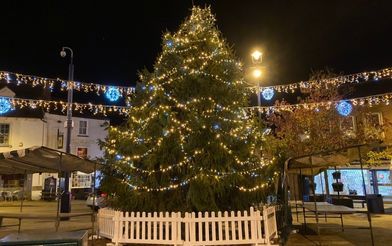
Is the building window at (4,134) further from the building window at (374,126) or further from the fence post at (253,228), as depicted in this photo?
the fence post at (253,228)

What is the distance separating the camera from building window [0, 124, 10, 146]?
31.5m

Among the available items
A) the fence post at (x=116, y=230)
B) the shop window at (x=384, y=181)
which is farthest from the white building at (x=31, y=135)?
the fence post at (x=116, y=230)

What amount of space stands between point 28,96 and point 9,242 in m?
33.8

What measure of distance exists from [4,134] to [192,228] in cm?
2861

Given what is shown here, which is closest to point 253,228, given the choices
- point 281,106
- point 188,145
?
point 188,145

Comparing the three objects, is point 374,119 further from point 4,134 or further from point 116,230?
point 4,134

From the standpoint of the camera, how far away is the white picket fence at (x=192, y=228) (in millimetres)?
8383

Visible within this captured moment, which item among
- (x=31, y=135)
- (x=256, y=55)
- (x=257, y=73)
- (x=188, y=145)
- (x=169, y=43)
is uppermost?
(x=31, y=135)

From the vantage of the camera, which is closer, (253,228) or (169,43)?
(253,228)

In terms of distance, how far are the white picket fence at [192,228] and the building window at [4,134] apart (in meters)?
26.5

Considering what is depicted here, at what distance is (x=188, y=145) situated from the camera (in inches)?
381

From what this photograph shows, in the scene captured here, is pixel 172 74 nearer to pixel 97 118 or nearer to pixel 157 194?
pixel 157 194

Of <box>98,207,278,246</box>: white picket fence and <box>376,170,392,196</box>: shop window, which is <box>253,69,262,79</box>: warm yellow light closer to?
<box>98,207,278,246</box>: white picket fence

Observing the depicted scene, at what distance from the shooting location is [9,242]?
425cm
